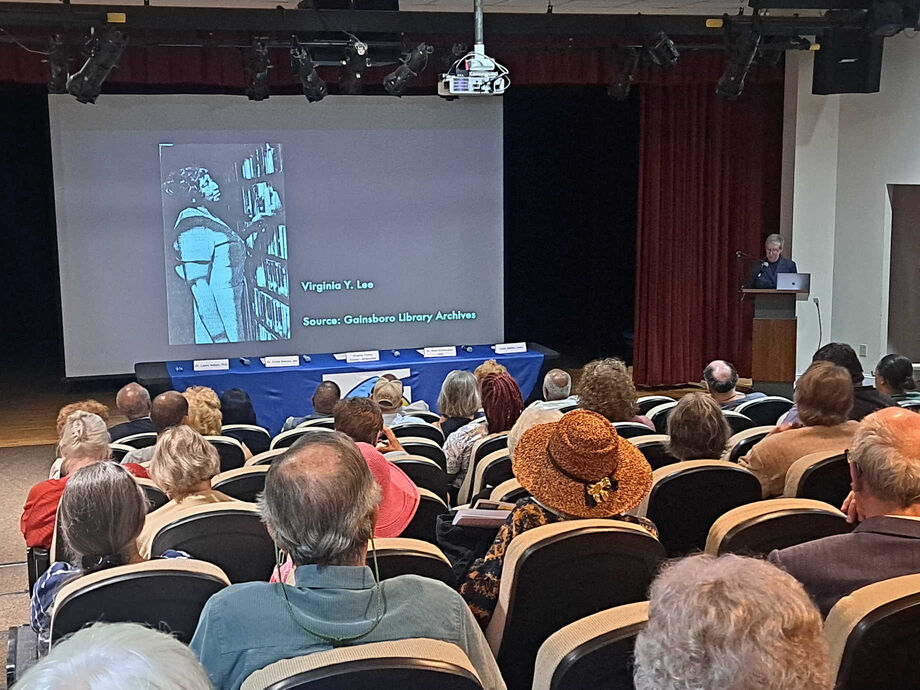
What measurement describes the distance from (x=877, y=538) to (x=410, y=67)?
616 cm

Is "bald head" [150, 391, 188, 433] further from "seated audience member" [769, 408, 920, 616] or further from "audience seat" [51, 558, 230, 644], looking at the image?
"seated audience member" [769, 408, 920, 616]

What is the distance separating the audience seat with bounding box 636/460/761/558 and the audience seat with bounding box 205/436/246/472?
2.07m

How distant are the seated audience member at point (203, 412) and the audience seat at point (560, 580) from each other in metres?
2.90

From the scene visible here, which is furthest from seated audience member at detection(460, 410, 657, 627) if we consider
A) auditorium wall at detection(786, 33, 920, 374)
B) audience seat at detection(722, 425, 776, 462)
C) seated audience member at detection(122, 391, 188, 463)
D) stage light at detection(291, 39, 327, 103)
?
auditorium wall at detection(786, 33, 920, 374)

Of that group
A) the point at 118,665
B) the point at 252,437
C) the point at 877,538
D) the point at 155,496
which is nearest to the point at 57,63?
the point at 252,437

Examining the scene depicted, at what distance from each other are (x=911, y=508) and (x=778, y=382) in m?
7.20

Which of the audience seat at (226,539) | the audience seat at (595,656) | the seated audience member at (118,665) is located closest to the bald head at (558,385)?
the audience seat at (226,539)

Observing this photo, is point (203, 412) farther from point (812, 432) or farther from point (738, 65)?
point (738, 65)

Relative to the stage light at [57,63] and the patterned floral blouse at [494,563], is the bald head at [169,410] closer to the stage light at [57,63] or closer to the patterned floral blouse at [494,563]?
the patterned floral blouse at [494,563]

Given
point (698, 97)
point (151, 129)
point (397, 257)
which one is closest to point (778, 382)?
point (698, 97)

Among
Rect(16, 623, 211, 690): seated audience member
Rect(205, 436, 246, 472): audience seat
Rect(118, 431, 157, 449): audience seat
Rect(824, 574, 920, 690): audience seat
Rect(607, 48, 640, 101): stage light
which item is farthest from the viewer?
Rect(607, 48, 640, 101): stage light

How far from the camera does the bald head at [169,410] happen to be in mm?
4871

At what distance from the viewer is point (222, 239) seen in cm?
953

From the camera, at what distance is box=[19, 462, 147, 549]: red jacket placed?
3719 mm
